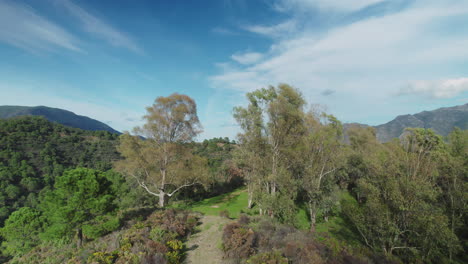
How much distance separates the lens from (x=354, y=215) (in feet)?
45.8

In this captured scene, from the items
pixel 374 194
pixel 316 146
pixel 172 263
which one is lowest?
pixel 172 263

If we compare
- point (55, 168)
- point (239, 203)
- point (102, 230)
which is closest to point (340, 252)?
point (102, 230)

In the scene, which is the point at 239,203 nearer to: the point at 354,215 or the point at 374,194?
the point at 354,215

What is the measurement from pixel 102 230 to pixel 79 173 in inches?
150

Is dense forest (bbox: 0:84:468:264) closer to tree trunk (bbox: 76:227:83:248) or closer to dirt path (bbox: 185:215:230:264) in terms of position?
tree trunk (bbox: 76:227:83:248)

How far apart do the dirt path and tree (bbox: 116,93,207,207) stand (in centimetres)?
615

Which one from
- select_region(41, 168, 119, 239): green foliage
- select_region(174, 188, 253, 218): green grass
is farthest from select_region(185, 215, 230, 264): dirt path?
select_region(41, 168, 119, 239): green foliage

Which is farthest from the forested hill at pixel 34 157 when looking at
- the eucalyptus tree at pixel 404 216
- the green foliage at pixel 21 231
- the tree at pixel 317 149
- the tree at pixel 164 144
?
the eucalyptus tree at pixel 404 216

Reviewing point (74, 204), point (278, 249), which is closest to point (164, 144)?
point (74, 204)

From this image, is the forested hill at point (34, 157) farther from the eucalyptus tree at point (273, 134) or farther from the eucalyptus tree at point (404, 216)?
the eucalyptus tree at point (404, 216)

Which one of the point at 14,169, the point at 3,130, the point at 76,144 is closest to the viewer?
the point at 14,169

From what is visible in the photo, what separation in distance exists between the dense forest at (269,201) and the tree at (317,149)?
0.10 metres

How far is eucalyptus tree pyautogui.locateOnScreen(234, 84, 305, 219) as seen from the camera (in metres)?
18.8

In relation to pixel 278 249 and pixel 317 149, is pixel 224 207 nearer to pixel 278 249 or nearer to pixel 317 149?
pixel 317 149
